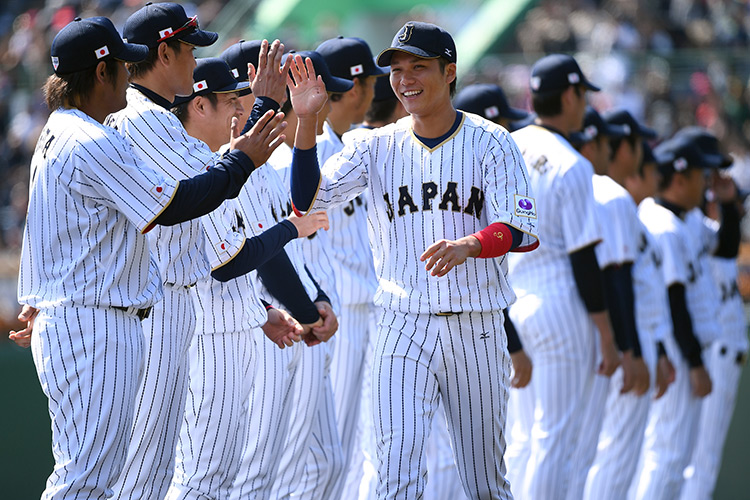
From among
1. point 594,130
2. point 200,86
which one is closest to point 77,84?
point 200,86

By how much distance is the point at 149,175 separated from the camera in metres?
3.66

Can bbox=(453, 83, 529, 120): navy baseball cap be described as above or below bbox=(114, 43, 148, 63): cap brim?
above

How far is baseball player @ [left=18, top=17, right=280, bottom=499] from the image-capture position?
3.63 m

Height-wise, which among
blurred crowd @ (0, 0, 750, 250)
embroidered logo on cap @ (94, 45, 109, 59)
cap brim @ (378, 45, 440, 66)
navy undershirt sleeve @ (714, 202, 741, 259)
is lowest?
navy undershirt sleeve @ (714, 202, 741, 259)

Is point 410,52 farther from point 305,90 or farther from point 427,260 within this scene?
point 427,260

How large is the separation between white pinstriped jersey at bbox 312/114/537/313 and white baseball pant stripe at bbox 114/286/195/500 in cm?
75

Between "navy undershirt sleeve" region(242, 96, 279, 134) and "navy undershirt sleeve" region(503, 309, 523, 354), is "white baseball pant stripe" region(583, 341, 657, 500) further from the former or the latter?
"navy undershirt sleeve" region(242, 96, 279, 134)

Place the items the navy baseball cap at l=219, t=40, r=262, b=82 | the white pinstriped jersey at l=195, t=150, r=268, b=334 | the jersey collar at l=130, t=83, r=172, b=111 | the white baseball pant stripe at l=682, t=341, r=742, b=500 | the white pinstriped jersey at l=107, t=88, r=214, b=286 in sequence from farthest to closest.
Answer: the white baseball pant stripe at l=682, t=341, r=742, b=500, the navy baseball cap at l=219, t=40, r=262, b=82, the white pinstriped jersey at l=195, t=150, r=268, b=334, the jersey collar at l=130, t=83, r=172, b=111, the white pinstriped jersey at l=107, t=88, r=214, b=286

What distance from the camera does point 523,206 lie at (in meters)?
4.25

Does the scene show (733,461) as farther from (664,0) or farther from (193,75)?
(664,0)

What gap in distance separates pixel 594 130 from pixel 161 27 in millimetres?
3466

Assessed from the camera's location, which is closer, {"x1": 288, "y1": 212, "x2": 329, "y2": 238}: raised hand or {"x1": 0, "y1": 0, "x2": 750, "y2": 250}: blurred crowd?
{"x1": 288, "y1": 212, "x2": 329, "y2": 238}: raised hand

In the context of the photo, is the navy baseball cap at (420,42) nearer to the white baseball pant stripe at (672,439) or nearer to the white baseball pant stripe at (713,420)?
the white baseball pant stripe at (672,439)

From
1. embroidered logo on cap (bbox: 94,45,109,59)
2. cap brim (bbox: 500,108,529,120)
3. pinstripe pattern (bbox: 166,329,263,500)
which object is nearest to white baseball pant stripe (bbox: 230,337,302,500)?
pinstripe pattern (bbox: 166,329,263,500)
